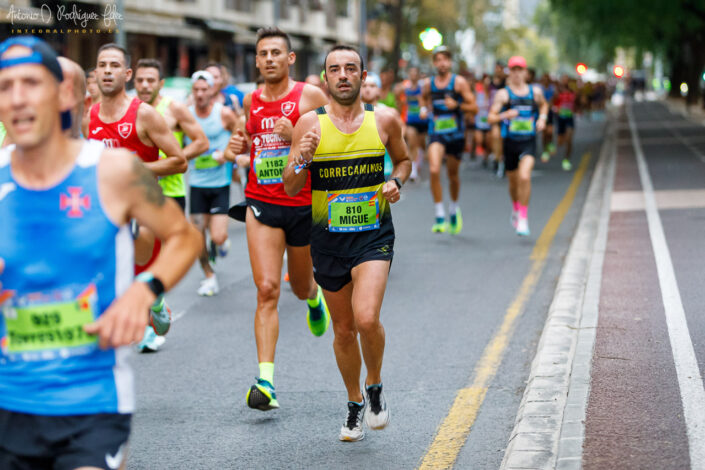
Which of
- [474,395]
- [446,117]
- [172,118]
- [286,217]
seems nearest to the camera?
[474,395]

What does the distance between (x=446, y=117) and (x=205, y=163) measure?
15.0 feet

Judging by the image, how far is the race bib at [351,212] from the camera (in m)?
5.24

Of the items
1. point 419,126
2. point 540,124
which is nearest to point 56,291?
point 540,124

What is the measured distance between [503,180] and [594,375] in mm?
15032

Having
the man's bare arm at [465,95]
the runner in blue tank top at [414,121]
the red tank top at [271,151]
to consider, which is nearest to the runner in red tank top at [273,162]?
the red tank top at [271,151]

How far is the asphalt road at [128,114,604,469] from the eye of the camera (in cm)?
527

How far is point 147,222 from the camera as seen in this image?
3.13 meters

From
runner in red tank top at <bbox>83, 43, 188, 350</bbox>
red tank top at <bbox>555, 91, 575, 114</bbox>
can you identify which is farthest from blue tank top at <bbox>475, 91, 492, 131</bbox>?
runner in red tank top at <bbox>83, 43, 188, 350</bbox>

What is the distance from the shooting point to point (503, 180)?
20984 mm

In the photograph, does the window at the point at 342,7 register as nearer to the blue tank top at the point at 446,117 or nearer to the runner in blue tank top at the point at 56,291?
the blue tank top at the point at 446,117

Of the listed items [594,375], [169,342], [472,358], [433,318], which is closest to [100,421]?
[594,375]

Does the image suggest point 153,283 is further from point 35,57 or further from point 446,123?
point 446,123

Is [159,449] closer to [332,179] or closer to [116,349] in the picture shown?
[332,179]

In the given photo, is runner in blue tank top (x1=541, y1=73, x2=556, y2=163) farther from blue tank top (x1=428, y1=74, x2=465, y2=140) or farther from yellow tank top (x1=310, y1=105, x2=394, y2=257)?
yellow tank top (x1=310, y1=105, x2=394, y2=257)
